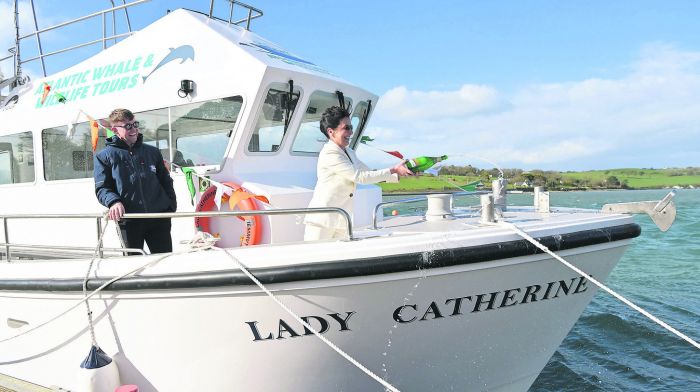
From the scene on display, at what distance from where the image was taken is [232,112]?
14.6 feet

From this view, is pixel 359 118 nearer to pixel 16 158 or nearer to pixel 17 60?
pixel 16 158

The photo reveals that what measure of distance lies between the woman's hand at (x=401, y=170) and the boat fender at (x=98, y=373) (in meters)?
2.24

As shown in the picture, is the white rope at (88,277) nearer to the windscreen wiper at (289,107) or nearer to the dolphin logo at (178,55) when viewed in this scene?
the windscreen wiper at (289,107)

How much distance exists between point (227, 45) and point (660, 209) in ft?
12.0

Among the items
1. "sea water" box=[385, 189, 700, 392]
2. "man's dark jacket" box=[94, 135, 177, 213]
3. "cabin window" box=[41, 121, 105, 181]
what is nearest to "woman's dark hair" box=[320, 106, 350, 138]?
"man's dark jacket" box=[94, 135, 177, 213]

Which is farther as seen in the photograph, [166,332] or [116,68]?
[116,68]

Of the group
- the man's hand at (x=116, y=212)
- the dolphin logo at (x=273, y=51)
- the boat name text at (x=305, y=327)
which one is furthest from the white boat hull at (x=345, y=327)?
the dolphin logo at (x=273, y=51)

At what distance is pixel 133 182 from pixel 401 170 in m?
1.92

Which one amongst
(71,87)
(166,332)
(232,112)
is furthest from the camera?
(71,87)

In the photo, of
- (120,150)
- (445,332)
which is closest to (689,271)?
(445,332)

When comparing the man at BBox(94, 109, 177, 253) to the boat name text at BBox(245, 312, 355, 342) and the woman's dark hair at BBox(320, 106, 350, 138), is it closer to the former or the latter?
the boat name text at BBox(245, 312, 355, 342)

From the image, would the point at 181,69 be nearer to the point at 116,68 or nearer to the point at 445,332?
the point at 116,68

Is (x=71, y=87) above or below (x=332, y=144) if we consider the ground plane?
above

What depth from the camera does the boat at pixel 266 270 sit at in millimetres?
3059
